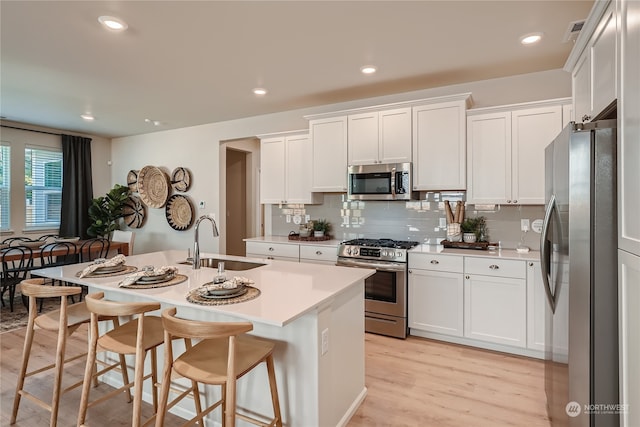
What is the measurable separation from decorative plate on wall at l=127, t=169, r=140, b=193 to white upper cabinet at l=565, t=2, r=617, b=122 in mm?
6353

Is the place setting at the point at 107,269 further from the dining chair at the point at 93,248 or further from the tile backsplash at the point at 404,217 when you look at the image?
the dining chair at the point at 93,248

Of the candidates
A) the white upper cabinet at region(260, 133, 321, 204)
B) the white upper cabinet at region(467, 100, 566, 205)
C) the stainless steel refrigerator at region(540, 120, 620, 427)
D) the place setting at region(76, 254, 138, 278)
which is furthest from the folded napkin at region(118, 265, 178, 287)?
the white upper cabinet at region(467, 100, 566, 205)

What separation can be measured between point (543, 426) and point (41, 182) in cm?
723

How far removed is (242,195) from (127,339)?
498 cm

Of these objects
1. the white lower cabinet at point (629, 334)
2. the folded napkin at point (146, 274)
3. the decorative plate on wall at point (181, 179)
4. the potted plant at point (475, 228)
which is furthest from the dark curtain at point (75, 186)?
the white lower cabinet at point (629, 334)

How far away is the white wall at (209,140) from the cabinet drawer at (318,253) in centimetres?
169

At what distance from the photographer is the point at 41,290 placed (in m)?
1.97

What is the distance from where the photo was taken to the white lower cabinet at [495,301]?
2.96m

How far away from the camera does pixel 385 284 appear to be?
137 inches

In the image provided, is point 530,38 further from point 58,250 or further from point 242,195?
point 58,250

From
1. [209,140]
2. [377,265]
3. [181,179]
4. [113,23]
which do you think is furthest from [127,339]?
[181,179]

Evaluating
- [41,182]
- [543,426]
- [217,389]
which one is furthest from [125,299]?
[41,182]

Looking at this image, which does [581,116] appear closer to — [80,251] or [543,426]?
[543,426]

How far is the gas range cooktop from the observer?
343 cm
